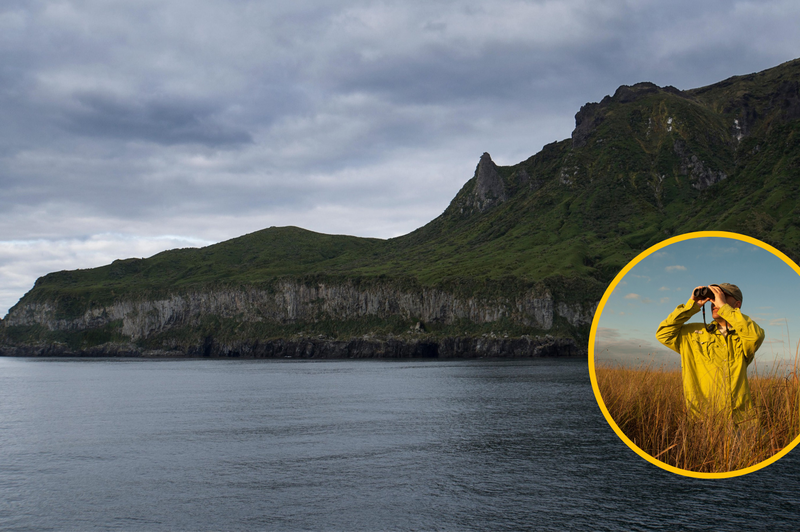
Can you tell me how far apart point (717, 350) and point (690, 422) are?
0.51 meters

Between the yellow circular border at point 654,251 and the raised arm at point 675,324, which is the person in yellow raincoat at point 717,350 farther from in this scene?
the yellow circular border at point 654,251

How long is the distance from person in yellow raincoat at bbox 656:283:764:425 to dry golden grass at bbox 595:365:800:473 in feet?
0.26

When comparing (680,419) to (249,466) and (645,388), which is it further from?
(249,466)

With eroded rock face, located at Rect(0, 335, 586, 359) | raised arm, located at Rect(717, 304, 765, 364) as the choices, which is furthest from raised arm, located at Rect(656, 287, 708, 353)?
eroded rock face, located at Rect(0, 335, 586, 359)

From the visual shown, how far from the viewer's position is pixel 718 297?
2.89m

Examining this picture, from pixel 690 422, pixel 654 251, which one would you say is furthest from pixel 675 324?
pixel 690 422

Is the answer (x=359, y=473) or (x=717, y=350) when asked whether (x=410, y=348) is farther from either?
(x=717, y=350)

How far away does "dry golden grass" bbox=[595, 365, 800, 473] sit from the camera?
10.0 ft

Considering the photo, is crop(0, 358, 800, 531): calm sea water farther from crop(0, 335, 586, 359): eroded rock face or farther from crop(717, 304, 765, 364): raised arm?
crop(0, 335, 586, 359): eroded rock face

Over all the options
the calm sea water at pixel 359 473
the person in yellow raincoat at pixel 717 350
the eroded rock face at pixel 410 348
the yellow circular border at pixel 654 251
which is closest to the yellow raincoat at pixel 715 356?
the person in yellow raincoat at pixel 717 350

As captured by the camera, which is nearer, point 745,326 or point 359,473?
point 745,326

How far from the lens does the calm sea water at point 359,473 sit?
2472 cm

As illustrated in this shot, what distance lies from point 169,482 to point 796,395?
3500cm

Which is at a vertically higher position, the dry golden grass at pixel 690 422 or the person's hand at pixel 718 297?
the person's hand at pixel 718 297
